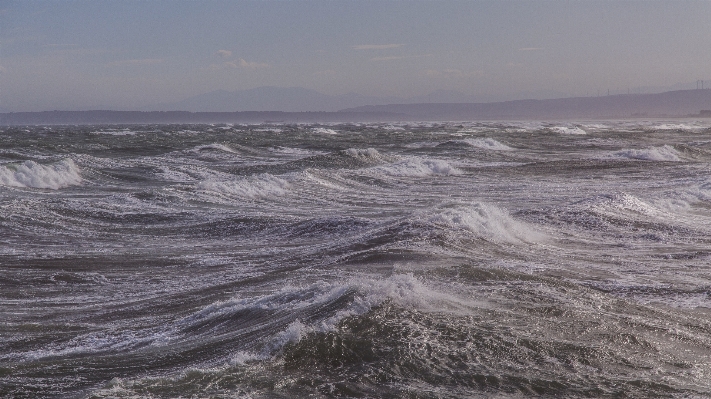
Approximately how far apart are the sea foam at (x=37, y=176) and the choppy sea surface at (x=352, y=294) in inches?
59.4

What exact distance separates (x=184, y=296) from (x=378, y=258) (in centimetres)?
293

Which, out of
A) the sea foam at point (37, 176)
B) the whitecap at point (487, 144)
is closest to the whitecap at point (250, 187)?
the sea foam at point (37, 176)

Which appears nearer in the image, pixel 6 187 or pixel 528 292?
pixel 528 292

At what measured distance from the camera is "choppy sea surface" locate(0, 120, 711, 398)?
6.20 meters

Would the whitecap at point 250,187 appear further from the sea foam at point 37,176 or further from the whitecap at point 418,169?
the whitecap at point 418,169

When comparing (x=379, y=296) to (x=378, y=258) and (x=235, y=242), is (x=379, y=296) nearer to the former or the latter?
(x=378, y=258)

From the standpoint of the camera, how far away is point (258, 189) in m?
20.8

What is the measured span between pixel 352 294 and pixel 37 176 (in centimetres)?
1858

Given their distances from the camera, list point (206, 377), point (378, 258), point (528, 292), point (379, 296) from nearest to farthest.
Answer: point (206, 377) < point (379, 296) < point (528, 292) < point (378, 258)

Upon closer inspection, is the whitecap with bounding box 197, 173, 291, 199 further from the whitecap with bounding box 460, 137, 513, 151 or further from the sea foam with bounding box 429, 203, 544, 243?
the whitecap with bounding box 460, 137, 513, 151

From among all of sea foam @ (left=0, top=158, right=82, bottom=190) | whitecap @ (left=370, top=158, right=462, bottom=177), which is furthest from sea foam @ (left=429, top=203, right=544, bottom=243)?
sea foam @ (left=0, top=158, right=82, bottom=190)

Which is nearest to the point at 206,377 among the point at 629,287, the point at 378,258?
the point at 378,258

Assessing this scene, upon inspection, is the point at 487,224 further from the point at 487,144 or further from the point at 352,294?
the point at 487,144

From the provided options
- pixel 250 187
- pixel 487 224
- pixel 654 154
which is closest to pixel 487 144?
pixel 654 154
